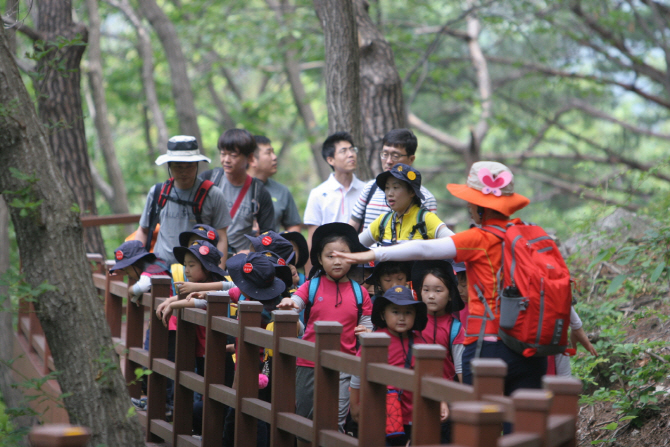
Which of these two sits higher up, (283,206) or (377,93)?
(377,93)

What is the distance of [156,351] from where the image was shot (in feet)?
15.6

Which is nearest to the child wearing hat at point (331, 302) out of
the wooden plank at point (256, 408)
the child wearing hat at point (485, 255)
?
the wooden plank at point (256, 408)

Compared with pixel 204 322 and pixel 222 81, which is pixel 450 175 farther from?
pixel 204 322

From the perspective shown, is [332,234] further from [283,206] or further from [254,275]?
[283,206]

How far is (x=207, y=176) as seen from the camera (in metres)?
6.18

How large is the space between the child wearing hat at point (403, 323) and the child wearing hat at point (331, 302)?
0.26m

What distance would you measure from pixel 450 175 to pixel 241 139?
15618 millimetres

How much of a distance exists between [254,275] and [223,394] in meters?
0.77

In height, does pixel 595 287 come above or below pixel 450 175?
below

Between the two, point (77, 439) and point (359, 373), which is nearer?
point (77, 439)

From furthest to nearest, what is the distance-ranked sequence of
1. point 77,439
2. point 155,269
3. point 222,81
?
point 222,81 → point 155,269 → point 77,439

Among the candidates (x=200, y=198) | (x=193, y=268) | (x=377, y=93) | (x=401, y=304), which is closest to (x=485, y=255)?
(x=401, y=304)

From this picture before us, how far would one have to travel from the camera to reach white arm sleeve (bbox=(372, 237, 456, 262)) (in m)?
3.53

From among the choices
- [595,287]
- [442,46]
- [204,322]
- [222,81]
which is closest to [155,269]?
[204,322]
